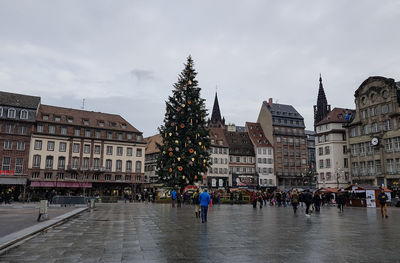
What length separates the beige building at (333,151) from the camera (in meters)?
63.6

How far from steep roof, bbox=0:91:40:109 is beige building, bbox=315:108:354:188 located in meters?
52.3

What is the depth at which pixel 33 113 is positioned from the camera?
185 feet

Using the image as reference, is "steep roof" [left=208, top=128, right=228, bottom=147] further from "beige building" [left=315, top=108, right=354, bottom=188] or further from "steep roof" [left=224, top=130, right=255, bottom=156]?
"beige building" [left=315, top=108, right=354, bottom=188]

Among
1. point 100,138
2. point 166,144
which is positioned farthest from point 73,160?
point 166,144

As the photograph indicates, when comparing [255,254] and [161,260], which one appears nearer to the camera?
[161,260]

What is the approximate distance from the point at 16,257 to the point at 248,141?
79.4 meters

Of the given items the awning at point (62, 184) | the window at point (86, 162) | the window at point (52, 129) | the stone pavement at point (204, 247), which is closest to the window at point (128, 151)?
the window at point (86, 162)

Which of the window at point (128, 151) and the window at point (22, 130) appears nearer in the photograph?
the window at point (22, 130)

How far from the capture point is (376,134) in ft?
178

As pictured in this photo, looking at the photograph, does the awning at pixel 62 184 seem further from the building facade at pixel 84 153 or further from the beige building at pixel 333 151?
the beige building at pixel 333 151

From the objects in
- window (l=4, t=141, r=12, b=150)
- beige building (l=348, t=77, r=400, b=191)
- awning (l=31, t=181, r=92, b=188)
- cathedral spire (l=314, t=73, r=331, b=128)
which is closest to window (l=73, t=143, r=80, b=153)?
awning (l=31, t=181, r=92, b=188)

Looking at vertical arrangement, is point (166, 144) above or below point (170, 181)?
above

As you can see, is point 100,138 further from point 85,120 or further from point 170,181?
point 170,181

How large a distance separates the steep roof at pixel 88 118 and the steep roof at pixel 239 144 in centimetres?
2521
